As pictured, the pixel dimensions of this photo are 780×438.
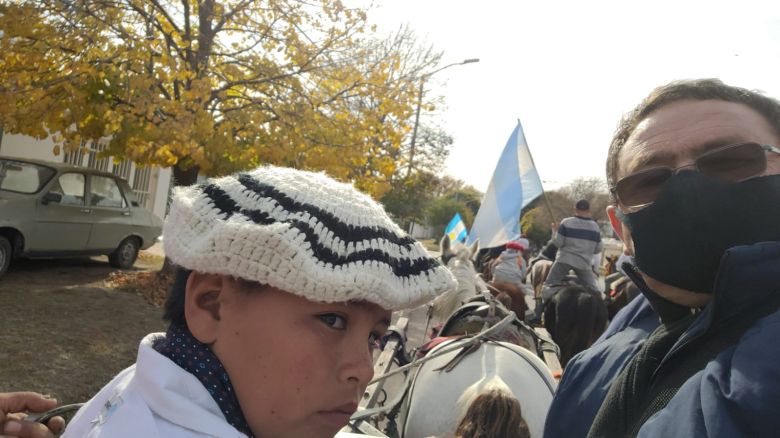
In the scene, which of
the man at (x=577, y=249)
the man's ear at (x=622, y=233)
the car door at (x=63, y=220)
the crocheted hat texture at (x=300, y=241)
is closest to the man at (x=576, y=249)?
the man at (x=577, y=249)

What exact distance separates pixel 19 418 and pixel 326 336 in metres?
0.91

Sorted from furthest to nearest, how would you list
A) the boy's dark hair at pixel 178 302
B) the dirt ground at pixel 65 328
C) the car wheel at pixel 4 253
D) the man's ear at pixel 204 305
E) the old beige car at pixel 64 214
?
the old beige car at pixel 64 214 < the car wheel at pixel 4 253 < the dirt ground at pixel 65 328 < the boy's dark hair at pixel 178 302 < the man's ear at pixel 204 305

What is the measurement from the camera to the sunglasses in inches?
54.1

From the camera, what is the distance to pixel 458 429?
8.37 ft

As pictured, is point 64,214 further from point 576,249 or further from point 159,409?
point 159,409

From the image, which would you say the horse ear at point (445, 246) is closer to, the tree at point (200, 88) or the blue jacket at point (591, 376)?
the tree at point (200, 88)

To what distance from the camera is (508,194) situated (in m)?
9.54

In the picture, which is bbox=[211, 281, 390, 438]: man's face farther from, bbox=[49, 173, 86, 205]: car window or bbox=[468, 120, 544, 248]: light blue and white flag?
bbox=[49, 173, 86, 205]: car window

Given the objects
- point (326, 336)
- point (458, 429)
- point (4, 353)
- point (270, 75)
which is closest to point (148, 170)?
point (270, 75)

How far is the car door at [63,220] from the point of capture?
27.1 ft

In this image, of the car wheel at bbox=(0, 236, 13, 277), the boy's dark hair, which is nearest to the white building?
the car wheel at bbox=(0, 236, 13, 277)

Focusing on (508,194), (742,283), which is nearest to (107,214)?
(508,194)

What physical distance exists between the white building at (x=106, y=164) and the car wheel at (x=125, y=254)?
60.8 inches

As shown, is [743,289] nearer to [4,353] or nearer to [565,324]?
[565,324]
